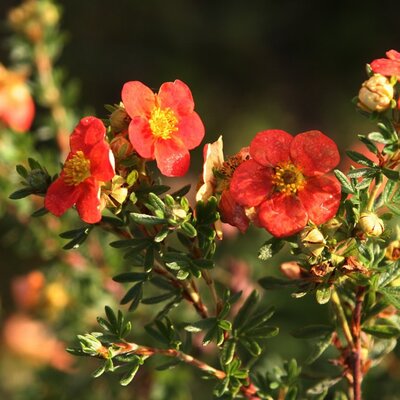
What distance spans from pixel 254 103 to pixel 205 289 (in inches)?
86.1

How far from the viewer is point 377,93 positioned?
3.33ft

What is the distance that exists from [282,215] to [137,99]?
0.29m

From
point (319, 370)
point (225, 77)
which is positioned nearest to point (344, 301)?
point (319, 370)

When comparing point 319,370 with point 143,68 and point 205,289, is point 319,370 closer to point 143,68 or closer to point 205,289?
point 205,289

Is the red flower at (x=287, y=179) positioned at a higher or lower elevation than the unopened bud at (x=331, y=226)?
higher

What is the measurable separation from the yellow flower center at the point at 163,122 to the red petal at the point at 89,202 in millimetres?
128

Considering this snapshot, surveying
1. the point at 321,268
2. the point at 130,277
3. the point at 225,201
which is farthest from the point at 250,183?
the point at 130,277

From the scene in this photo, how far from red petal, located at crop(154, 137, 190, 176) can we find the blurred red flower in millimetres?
891

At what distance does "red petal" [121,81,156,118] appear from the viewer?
1.08m

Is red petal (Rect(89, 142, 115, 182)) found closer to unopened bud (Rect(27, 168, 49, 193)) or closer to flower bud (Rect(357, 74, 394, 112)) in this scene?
unopened bud (Rect(27, 168, 49, 193))

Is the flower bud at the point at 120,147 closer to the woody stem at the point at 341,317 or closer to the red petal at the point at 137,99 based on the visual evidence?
the red petal at the point at 137,99

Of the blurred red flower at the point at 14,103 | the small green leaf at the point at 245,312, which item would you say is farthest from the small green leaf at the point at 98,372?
the blurred red flower at the point at 14,103

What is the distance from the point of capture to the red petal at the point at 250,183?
1.04m

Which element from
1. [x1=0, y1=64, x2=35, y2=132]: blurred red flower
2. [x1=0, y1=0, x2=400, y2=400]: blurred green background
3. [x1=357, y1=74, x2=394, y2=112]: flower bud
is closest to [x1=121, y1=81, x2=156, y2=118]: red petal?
[x1=357, y1=74, x2=394, y2=112]: flower bud
